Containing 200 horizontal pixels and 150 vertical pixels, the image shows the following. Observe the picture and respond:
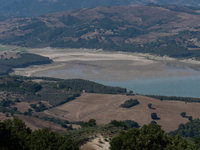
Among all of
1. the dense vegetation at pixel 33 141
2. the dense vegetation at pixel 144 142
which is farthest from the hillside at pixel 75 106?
the dense vegetation at pixel 144 142

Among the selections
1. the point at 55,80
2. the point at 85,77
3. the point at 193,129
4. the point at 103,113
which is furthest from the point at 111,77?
the point at 193,129

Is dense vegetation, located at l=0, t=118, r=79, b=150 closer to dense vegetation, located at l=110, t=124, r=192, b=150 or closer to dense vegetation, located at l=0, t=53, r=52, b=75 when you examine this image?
dense vegetation, located at l=110, t=124, r=192, b=150

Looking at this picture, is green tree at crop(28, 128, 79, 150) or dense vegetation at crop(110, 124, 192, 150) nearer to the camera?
green tree at crop(28, 128, 79, 150)

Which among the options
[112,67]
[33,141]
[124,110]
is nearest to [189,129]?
[124,110]

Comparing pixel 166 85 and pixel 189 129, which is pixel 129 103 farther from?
pixel 166 85

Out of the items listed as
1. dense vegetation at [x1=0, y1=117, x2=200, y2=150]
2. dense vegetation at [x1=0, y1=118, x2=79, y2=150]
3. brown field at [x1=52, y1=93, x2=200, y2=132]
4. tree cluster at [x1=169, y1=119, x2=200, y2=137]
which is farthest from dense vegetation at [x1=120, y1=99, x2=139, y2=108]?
dense vegetation at [x1=0, y1=118, x2=79, y2=150]
